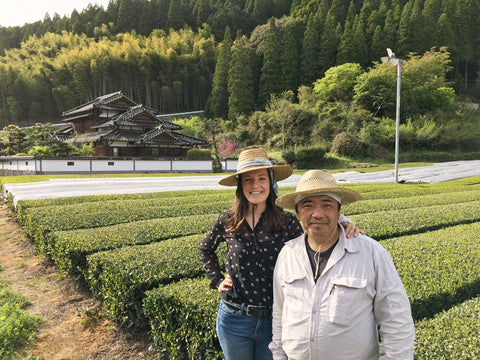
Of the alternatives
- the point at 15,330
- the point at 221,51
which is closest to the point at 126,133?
the point at 221,51

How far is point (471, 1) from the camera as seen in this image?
172ft

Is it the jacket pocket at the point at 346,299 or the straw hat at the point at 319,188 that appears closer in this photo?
the jacket pocket at the point at 346,299

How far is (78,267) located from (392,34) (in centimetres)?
5392

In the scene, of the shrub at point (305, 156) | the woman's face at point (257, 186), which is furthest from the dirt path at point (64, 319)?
the shrub at point (305, 156)

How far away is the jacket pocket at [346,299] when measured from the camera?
148cm

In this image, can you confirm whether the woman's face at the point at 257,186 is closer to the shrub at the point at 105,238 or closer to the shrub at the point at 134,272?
the shrub at the point at 134,272

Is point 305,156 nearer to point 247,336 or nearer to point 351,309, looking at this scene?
point 247,336

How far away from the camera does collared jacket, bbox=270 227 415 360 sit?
1.47 metres

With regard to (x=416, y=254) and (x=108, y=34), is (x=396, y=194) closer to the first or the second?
(x=416, y=254)

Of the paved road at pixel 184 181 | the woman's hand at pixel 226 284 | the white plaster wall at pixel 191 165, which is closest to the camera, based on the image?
the woman's hand at pixel 226 284

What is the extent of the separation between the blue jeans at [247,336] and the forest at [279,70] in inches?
1334

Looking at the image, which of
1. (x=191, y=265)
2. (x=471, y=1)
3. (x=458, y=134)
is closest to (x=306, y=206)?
(x=191, y=265)

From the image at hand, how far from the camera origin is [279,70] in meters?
48.0

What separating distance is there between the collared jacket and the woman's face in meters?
0.69
